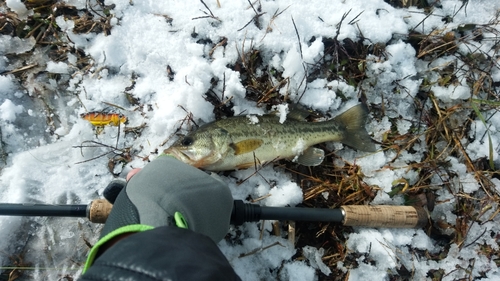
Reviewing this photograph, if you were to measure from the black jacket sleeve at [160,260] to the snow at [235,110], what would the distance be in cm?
157

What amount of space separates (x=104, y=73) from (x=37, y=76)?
580 mm

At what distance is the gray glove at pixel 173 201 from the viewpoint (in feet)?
6.42

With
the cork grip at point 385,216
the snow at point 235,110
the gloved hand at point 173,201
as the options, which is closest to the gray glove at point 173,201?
the gloved hand at point 173,201

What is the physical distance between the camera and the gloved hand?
6.40 ft

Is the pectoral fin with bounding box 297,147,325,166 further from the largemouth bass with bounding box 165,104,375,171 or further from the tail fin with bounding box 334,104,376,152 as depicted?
the tail fin with bounding box 334,104,376,152

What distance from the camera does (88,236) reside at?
2930 mm

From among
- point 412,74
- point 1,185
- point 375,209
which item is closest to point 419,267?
point 375,209

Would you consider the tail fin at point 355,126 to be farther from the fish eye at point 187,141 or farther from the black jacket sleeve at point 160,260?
the black jacket sleeve at point 160,260

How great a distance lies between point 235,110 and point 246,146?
0.39m

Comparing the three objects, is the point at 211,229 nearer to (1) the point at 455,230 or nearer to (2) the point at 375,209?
(2) the point at 375,209

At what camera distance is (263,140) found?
9.59 feet

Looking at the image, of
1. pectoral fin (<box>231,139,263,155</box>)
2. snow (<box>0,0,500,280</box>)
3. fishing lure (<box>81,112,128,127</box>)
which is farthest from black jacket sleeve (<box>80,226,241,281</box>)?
fishing lure (<box>81,112,128,127</box>)

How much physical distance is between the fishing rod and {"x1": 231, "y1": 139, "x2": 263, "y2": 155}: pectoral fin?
48 centimetres

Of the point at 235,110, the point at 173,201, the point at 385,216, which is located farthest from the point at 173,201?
the point at 385,216
